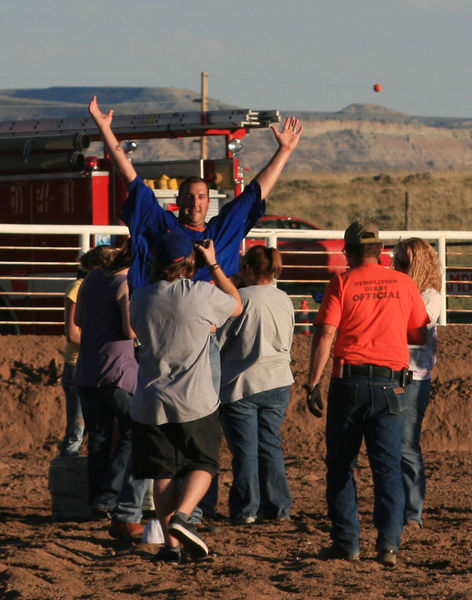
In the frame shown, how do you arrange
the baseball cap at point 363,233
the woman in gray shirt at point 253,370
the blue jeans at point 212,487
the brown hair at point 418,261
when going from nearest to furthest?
1. the blue jeans at point 212,487
2. the baseball cap at point 363,233
3. the brown hair at point 418,261
4. the woman in gray shirt at point 253,370

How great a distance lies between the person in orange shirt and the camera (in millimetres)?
6383

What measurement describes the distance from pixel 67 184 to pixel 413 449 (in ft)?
28.6

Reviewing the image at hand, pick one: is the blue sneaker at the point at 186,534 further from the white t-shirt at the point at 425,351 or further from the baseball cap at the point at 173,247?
the white t-shirt at the point at 425,351

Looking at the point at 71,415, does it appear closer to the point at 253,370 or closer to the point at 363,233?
the point at 253,370

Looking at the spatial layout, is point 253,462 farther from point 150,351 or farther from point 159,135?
point 159,135

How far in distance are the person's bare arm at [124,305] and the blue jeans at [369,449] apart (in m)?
1.49

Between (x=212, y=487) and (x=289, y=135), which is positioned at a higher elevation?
(x=289, y=135)

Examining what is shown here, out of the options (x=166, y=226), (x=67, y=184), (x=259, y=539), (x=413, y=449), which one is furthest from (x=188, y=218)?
(x=67, y=184)

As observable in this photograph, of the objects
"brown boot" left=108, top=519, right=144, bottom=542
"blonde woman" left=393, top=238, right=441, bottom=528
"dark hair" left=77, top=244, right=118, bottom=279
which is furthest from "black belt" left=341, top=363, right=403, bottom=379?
"dark hair" left=77, top=244, right=118, bottom=279

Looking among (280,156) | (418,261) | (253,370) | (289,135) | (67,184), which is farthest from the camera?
(67,184)

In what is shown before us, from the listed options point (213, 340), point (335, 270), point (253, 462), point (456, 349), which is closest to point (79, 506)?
point (253, 462)

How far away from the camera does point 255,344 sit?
766 cm

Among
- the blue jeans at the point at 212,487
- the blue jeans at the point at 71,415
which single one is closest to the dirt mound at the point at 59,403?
the blue jeans at the point at 71,415

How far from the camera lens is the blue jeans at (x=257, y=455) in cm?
763
